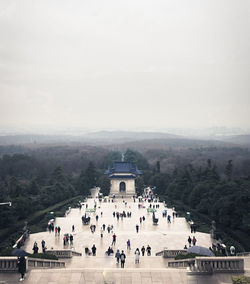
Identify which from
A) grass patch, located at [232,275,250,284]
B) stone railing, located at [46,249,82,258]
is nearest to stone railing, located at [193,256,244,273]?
grass patch, located at [232,275,250,284]

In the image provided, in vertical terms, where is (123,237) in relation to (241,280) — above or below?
below

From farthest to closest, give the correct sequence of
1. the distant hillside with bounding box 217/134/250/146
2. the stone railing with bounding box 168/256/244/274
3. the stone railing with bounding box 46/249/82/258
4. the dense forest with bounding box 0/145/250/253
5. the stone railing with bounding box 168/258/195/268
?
the distant hillside with bounding box 217/134/250/146, the dense forest with bounding box 0/145/250/253, the stone railing with bounding box 46/249/82/258, the stone railing with bounding box 168/258/195/268, the stone railing with bounding box 168/256/244/274

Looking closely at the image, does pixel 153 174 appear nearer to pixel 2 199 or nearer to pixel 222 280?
pixel 2 199

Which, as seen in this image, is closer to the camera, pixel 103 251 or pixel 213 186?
pixel 103 251

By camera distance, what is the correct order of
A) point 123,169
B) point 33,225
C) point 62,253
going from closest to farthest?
point 62,253 < point 33,225 < point 123,169

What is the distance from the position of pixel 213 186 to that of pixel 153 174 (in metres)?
23.6

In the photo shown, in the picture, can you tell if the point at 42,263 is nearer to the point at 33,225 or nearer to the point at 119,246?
the point at 119,246

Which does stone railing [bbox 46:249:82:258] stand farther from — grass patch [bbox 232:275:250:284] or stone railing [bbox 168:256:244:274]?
grass patch [bbox 232:275:250:284]

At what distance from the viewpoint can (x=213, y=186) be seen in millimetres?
47844

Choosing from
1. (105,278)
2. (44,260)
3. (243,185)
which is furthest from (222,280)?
(243,185)

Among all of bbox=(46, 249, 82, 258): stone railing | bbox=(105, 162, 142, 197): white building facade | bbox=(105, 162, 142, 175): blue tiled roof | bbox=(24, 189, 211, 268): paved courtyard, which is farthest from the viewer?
bbox=(105, 162, 142, 175): blue tiled roof

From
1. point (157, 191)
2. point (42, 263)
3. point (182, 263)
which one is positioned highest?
point (42, 263)

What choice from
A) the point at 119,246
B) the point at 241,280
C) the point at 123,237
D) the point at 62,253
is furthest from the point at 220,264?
the point at 123,237

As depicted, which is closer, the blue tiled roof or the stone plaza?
the stone plaza
